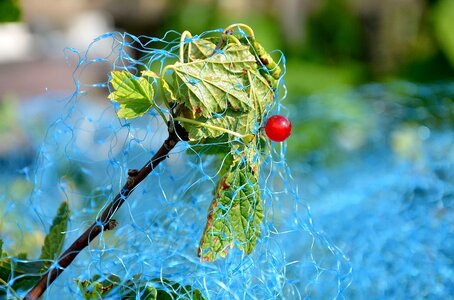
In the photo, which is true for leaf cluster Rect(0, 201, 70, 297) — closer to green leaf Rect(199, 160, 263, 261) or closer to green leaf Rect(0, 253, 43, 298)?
green leaf Rect(0, 253, 43, 298)

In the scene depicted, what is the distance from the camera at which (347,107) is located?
2.11 meters

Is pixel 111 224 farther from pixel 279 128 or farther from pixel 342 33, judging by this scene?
pixel 342 33

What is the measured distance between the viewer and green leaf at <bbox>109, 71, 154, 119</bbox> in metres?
0.50

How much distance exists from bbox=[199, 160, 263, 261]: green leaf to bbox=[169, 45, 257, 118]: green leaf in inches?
1.9

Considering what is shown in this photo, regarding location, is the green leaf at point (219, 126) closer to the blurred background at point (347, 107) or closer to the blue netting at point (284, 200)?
the blue netting at point (284, 200)

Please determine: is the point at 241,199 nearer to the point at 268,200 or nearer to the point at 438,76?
the point at 268,200

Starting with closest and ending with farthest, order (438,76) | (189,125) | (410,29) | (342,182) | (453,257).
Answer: (189,125) < (453,257) < (342,182) < (438,76) < (410,29)

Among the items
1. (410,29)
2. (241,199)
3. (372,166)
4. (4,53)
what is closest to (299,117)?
(372,166)

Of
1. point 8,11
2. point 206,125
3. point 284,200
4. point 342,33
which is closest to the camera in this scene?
point 206,125

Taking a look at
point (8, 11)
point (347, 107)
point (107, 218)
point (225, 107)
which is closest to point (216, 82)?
point (225, 107)

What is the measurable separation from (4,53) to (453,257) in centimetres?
330

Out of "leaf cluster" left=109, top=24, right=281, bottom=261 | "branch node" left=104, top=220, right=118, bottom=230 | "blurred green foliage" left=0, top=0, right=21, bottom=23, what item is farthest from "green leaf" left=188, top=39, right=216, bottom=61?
"blurred green foliage" left=0, top=0, right=21, bottom=23

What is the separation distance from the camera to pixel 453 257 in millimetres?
908

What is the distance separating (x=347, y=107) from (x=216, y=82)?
1.65 meters
